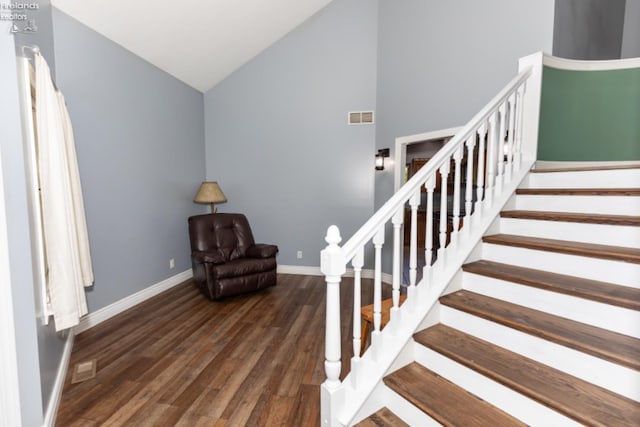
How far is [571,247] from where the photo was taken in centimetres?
163

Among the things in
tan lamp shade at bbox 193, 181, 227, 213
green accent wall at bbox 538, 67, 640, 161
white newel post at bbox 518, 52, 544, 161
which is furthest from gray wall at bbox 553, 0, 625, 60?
tan lamp shade at bbox 193, 181, 227, 213

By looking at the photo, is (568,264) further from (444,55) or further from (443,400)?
(444,55)

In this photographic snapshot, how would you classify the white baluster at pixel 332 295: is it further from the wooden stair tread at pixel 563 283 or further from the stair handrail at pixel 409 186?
the wooden stair tread at pixel 563 283

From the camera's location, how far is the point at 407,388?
146 cm

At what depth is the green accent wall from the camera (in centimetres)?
247

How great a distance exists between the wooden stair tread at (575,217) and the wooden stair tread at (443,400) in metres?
1.17

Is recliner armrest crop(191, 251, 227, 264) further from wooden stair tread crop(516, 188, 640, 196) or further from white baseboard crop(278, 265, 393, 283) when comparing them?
wooden stair tread crop(516, 188, 640, 196)

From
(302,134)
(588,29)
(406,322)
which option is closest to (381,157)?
(302,134)

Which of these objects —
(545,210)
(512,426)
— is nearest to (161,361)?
(512,426)

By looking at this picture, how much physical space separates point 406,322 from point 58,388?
7.21 feet

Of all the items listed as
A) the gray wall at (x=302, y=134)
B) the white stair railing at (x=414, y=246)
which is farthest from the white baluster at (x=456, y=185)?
the gray wall at (x=302, y=134)

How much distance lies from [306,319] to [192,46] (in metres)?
3.51

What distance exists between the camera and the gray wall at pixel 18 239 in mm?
1370

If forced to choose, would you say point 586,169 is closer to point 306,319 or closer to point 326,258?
point 326,258
